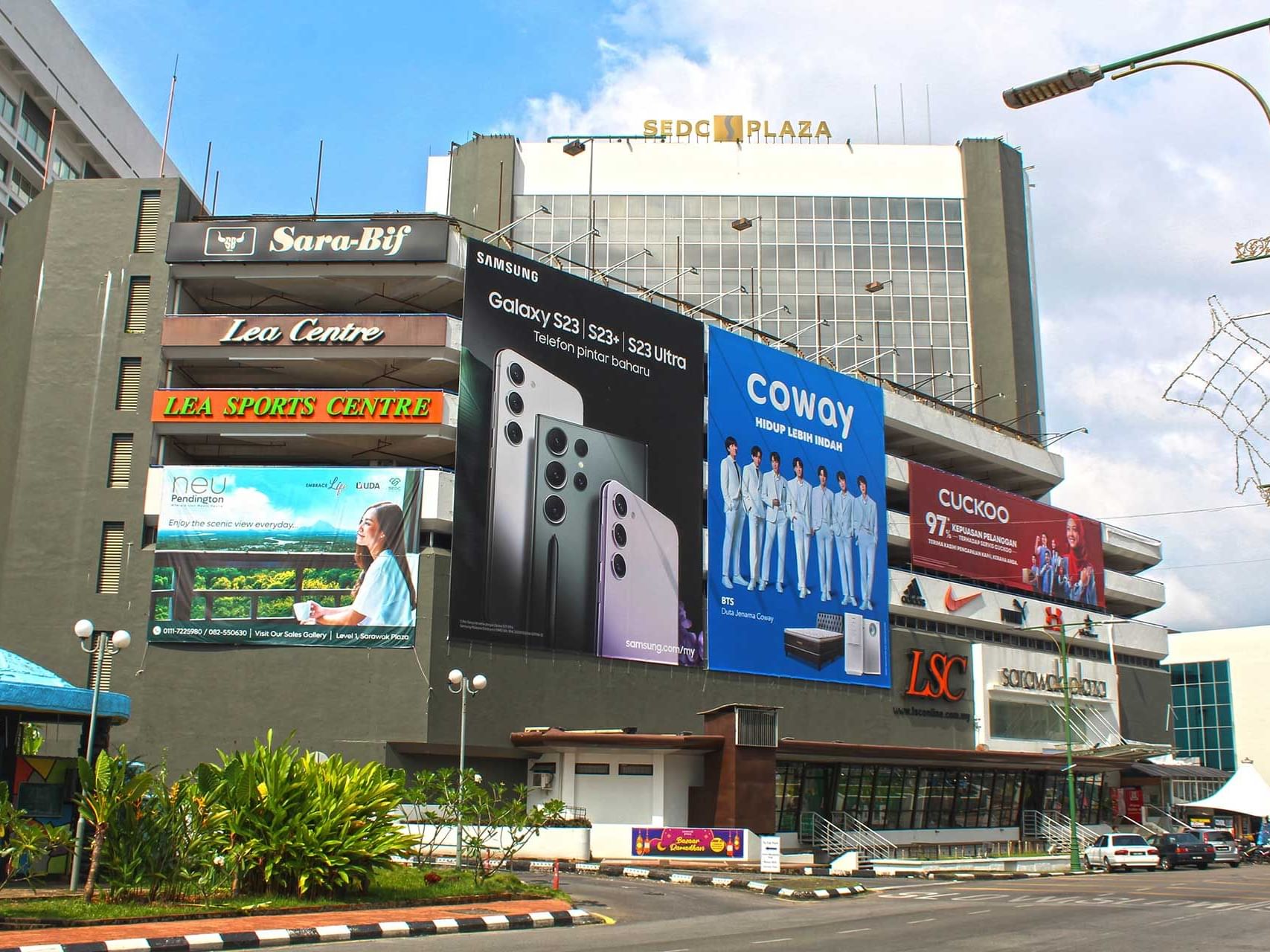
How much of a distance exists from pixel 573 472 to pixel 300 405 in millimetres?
11372

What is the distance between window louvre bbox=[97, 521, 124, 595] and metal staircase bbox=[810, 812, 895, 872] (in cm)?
3199

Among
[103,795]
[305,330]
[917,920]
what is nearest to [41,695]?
[103,795]

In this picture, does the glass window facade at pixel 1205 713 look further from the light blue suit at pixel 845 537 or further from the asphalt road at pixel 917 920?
the asphalt road at pixel 917 920

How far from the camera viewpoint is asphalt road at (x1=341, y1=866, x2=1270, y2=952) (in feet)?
69.3

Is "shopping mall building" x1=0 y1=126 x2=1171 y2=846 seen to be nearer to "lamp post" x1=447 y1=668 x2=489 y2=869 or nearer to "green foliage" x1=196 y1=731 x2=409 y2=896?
"lamp post" x1=447 y1=668 x2=489 y2=869

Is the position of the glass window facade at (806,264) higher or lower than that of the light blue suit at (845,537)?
higher

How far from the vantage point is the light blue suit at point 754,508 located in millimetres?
58344

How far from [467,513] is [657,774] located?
12455mm

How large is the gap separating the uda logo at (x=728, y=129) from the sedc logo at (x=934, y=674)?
43672 millimetres

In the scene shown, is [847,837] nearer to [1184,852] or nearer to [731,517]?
[1184,852]

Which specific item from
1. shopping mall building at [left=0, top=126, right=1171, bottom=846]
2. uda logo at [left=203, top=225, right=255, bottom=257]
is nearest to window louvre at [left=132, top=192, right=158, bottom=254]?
shopping mall building at [left=0, top=126, right=1171, bottom=846]

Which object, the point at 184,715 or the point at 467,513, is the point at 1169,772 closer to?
the point at 467,513

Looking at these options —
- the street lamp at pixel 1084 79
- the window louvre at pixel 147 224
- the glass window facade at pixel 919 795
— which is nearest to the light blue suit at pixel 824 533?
the glass window facade at pixel 919 795

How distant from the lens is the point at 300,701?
1847 inches
